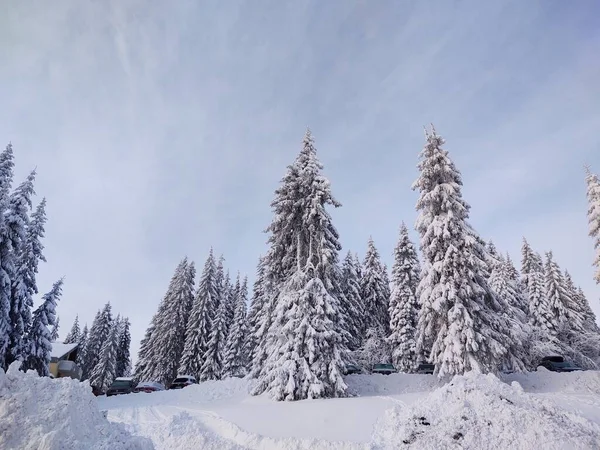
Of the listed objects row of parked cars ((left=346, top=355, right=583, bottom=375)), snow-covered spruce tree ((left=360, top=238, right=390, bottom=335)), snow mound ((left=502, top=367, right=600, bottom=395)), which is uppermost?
snow-covered spruce tree ((left=360, top=238, right=390, bottom=335))

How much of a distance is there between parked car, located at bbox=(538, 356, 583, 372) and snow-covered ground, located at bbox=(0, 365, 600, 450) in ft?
76.6

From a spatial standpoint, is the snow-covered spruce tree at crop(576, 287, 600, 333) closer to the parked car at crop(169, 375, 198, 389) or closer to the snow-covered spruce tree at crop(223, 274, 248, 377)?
the snow-covered spruce tree at crop(223, 274, 248, 377)


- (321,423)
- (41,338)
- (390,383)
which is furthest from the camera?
(41,338)

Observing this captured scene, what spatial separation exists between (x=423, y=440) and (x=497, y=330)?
1300cm

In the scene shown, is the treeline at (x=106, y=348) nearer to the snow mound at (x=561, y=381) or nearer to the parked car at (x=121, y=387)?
the parked car at (x=121, y=387)

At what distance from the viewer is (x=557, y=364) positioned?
33125mm

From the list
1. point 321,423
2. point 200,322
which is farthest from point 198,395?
point 200,322

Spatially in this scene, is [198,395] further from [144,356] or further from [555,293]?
[555,293]

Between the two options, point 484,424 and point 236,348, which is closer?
point 484,424

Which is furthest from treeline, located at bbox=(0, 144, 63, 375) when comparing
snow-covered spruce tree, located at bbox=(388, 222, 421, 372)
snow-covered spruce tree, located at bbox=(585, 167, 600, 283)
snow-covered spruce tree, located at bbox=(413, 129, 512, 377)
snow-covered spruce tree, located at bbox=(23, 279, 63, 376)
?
snow-covered spruce tree, located at bbox=(585, 167, 600, 283)

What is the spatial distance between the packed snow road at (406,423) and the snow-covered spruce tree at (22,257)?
50.5 feet

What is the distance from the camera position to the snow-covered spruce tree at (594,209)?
23016mm

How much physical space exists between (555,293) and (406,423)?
40006 millimetres

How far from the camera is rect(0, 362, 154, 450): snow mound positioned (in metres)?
6.47
